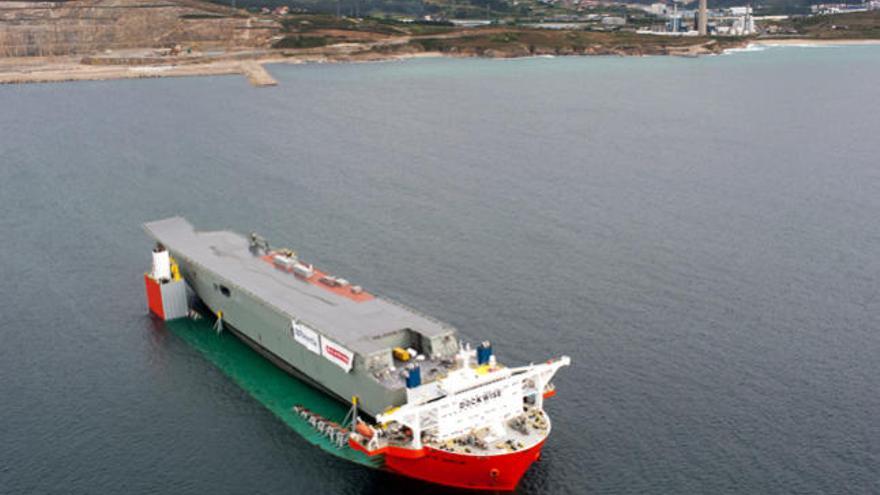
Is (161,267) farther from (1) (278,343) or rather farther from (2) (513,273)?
(2) (513,273)

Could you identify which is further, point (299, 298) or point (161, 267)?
point (161, 267)

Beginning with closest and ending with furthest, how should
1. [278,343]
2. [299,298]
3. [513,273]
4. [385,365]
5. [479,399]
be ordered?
[479,399] < [385,365] < [278,343] < [299,298] < [513,273]

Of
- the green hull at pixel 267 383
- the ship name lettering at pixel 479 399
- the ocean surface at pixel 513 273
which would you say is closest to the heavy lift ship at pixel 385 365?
the ship name lettering at pixel 479 399

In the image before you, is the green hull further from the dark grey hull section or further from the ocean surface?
the ocean surface

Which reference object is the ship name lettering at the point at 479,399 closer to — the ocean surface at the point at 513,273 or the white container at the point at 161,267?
the ocean surface at the point at 513,273

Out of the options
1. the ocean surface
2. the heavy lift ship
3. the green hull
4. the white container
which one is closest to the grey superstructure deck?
the heavy lift ship

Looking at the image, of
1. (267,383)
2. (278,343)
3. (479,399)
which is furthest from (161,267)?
(479,399)

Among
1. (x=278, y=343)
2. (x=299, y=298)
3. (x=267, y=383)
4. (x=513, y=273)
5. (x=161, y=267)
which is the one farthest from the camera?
(x=513, y=273)
